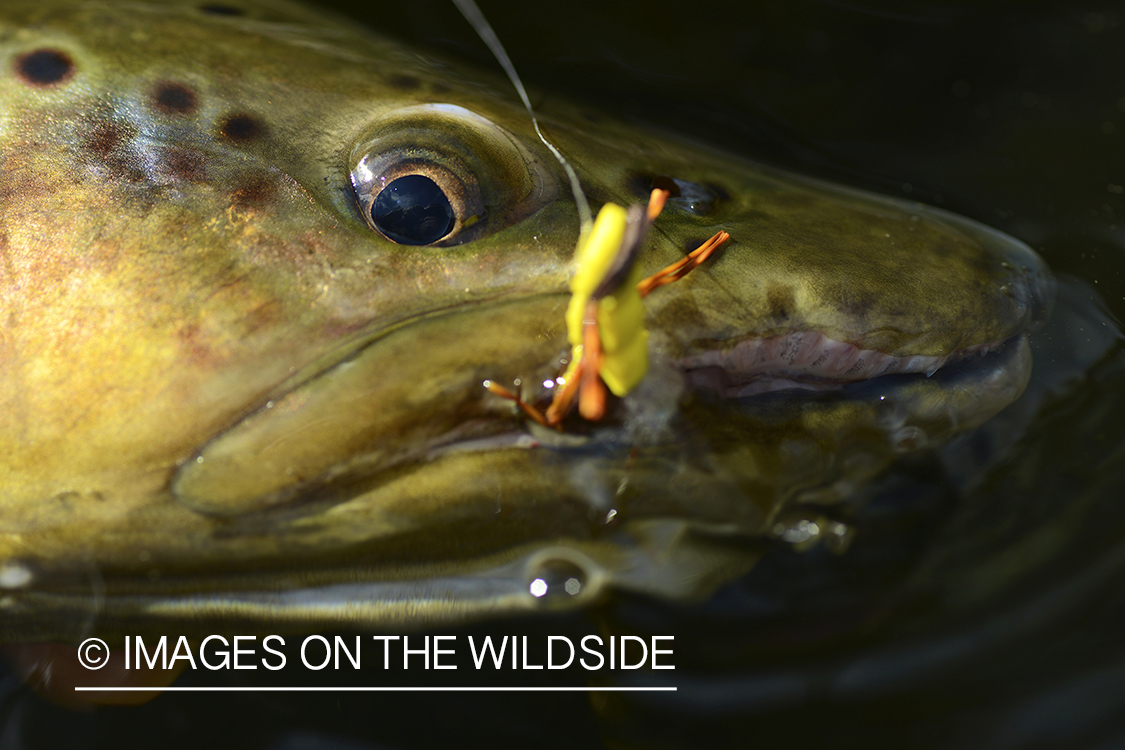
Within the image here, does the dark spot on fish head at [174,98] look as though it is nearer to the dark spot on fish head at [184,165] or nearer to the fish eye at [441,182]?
the dark spot on fish head at [184,165]

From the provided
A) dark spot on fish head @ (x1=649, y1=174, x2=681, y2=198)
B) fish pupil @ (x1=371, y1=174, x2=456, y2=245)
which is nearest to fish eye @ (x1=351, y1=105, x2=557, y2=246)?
fish pupil @ (x1=371, y1=174, x2=456, y2=245)

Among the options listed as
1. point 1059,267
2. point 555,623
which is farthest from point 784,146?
point 555,623

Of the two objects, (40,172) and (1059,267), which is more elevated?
(1059,267)

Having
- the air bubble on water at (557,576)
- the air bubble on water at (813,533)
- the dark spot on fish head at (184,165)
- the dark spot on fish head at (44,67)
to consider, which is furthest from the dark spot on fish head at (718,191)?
the dark spot on fish head at (44,67)

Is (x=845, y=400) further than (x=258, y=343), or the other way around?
(x=845, y=400)

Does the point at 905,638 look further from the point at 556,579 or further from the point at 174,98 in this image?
the point at 174,98

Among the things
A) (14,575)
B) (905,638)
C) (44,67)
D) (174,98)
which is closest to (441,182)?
(174,98)

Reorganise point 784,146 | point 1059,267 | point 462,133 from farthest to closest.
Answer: point 784,146, point 1059,267, point 462,133

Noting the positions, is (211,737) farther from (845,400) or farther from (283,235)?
(845,400)
